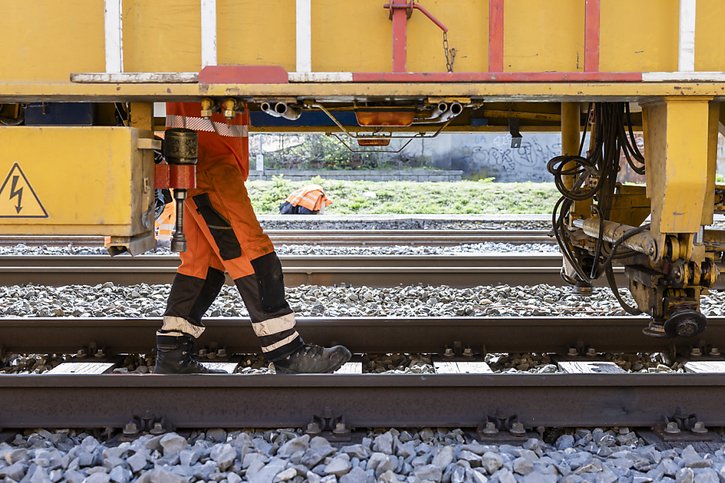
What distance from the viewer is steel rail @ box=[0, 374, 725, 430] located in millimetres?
3625

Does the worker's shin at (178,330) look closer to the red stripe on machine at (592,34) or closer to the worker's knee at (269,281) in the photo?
the worker's knee at (269,281)

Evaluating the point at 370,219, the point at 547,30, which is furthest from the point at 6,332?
the point at 370,219

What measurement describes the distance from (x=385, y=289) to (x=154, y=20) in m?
4.05

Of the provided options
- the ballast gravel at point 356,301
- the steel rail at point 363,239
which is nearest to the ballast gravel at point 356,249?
the steel rail at point 363,239

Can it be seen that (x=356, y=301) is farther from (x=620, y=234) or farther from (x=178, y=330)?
(x=620, y=234)

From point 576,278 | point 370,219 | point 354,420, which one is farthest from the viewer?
point 370,219

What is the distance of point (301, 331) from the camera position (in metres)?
4.91

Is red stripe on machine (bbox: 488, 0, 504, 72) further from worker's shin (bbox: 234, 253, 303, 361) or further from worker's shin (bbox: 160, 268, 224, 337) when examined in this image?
worker's shin (bbox: 160, 268, 224, 337)

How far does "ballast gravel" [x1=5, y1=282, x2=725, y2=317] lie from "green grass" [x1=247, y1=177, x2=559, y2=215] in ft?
31.2

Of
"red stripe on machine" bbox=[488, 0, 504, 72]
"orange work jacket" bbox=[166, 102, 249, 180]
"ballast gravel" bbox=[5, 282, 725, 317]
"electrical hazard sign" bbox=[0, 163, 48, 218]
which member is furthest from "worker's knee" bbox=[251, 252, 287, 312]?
"ballast gravel" bbox=[5, 282, 725, 317]

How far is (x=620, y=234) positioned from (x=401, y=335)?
161 cm

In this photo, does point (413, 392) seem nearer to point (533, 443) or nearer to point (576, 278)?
point (533, 443)

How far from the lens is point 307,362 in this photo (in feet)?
13.2

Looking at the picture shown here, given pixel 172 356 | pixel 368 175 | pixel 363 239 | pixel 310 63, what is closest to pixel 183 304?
pixel 172 356
